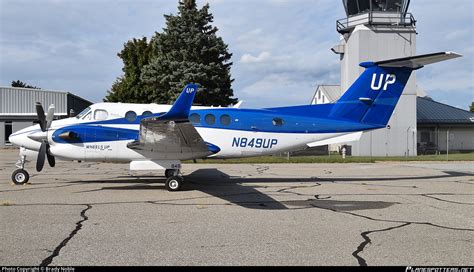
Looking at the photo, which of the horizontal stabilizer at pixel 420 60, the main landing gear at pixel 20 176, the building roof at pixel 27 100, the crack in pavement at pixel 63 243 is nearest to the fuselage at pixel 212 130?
the main landing gear at pixel 20 176

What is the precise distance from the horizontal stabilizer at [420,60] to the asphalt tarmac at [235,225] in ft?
13.5

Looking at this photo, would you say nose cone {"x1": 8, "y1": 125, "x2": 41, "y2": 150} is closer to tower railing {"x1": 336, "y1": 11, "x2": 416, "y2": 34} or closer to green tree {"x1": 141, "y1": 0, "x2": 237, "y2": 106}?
green tree {"x1": 141, "y1": 0, "x2": 237, "y2": 106}

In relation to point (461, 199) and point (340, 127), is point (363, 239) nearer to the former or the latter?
point (461, 199)

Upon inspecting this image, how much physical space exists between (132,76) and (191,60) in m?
15.6

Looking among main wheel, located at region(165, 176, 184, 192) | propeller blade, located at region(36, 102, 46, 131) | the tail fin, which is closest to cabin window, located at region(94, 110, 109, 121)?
propeller blade, located at region(36, 102, 46, 131)

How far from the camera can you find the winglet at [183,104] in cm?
994

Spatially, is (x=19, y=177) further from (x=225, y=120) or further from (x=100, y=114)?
(x=225, y=120)

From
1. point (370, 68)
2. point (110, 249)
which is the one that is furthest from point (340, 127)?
point (110, 249)

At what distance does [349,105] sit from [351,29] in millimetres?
26490

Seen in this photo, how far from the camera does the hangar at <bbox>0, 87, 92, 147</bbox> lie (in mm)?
46750

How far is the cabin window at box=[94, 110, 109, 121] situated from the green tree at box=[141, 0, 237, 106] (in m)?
19.0

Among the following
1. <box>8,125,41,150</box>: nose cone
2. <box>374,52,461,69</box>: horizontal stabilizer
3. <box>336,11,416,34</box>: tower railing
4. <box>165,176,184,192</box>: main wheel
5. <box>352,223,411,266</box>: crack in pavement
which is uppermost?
<box>336,11,416,34</box>: tower railing

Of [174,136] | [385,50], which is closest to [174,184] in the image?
[174,136]

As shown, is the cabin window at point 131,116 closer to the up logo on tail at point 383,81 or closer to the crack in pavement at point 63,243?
the crack in pavement at point 63,243
